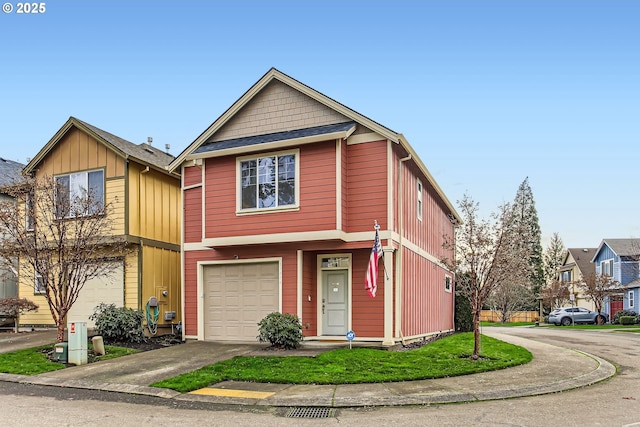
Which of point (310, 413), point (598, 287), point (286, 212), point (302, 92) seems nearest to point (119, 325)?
point (286, 212)

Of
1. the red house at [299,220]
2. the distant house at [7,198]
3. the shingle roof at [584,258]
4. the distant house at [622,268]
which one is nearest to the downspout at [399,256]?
the red house at [299,220]

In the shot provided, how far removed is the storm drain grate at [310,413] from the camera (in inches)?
324

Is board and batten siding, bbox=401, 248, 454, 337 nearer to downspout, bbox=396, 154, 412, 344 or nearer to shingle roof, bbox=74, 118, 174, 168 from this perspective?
downspout, bbox=396, 154, 412, 344

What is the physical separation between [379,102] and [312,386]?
1263 centimetres

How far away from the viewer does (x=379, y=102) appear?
20.1 metres

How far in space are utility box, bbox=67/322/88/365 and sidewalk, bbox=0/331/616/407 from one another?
0.38 m

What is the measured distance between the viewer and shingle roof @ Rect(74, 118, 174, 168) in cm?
1788

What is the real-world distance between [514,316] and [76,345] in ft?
164

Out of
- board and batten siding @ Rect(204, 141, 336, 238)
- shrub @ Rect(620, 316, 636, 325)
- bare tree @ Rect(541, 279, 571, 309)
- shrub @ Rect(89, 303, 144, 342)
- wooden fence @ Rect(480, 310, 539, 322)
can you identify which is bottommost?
wooden fence @ Rect(480, 310, 539, 322)

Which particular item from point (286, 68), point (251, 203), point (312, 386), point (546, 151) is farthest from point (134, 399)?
point (546, 151)

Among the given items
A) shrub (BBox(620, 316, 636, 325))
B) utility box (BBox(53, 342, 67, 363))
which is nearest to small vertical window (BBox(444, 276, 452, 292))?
utility box (BBox(53, 342, 67, 363))

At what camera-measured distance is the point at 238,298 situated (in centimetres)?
1622

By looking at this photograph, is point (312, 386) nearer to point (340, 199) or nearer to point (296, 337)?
point (296, 337)

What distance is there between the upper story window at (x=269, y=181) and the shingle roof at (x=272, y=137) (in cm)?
47
